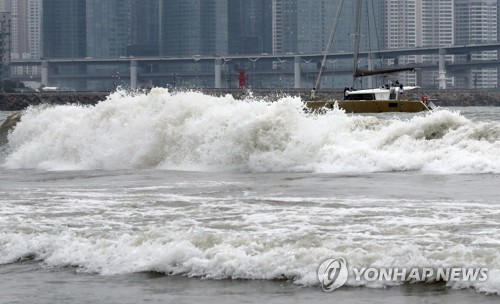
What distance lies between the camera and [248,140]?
32969 millimetres

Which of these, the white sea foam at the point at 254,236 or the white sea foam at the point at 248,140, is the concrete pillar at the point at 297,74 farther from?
the white sea foam at the point at 254,236

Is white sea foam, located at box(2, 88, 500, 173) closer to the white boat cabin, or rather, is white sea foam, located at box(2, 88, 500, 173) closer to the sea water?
the sea water

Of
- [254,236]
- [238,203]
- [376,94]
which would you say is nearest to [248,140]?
Result: [238,203]

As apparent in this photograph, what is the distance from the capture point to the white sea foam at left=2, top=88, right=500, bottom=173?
1183 inches

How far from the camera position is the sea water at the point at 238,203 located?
13.9m

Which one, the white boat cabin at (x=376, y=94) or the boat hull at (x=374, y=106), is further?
the white boat cabin at (x=376, y=94)

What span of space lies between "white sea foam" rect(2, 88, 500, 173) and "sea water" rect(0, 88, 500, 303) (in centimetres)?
6

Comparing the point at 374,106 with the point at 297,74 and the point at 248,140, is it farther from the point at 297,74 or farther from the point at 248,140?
the point at 297,74

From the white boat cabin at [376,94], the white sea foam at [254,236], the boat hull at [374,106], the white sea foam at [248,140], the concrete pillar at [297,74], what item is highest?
the concrete pillar at [297,74]

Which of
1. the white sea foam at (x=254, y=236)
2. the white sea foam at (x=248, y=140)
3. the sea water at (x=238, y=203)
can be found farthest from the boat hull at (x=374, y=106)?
the white sea foam at (x=254, y=236)

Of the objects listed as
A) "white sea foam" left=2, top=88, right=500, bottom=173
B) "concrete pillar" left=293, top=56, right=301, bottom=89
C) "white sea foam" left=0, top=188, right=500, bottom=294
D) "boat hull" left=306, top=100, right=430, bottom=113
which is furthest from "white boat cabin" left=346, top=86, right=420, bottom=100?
"concrete pillar" left=293, top=56, right=301, bottom=89

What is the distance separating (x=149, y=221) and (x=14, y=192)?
285 inches

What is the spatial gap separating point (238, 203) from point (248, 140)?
12.1 meters

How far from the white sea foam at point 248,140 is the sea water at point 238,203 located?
0.19 ft
